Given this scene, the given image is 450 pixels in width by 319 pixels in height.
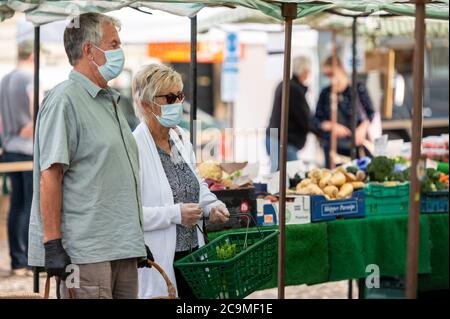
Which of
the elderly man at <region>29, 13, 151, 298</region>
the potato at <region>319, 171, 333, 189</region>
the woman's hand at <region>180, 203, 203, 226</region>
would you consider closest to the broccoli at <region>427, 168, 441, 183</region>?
the potato at <region>319, 171, 333, 189</region>

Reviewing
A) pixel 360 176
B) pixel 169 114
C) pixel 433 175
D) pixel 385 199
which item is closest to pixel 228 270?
pixel 169 114

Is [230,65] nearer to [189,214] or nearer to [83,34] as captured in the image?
[189,214]

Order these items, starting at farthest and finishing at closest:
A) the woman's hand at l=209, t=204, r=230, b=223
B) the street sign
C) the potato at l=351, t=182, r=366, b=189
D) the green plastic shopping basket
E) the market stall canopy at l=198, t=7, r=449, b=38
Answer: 1. the street sign
2. the market stall canopy at l=198, t=7, r=449, b=38
3. the potato at l=351, t=182, r=366, b=189
4. the woman's hand at l=209, t=204, r=230, b=223
5. the green plastic shopping basket

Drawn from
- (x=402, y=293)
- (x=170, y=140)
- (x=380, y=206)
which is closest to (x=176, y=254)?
(x=170, y=140)

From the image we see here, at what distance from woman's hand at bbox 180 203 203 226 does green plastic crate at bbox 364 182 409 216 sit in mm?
2118

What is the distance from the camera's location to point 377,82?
16609 millimetres

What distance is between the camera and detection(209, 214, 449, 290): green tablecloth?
20.6ft

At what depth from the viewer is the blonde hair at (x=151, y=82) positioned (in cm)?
493

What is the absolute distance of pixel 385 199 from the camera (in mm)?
6797

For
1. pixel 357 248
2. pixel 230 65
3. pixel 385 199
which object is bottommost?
pixel 357 248

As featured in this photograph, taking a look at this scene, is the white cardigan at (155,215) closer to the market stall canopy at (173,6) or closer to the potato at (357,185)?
the market stall canopy at (173,6)

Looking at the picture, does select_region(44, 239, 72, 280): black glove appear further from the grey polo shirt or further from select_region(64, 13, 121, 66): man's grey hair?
select_region(64, 13, 121, 66): man's grey hair

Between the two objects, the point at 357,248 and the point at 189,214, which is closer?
the point at 189,214

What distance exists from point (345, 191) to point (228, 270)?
7.31 ft
